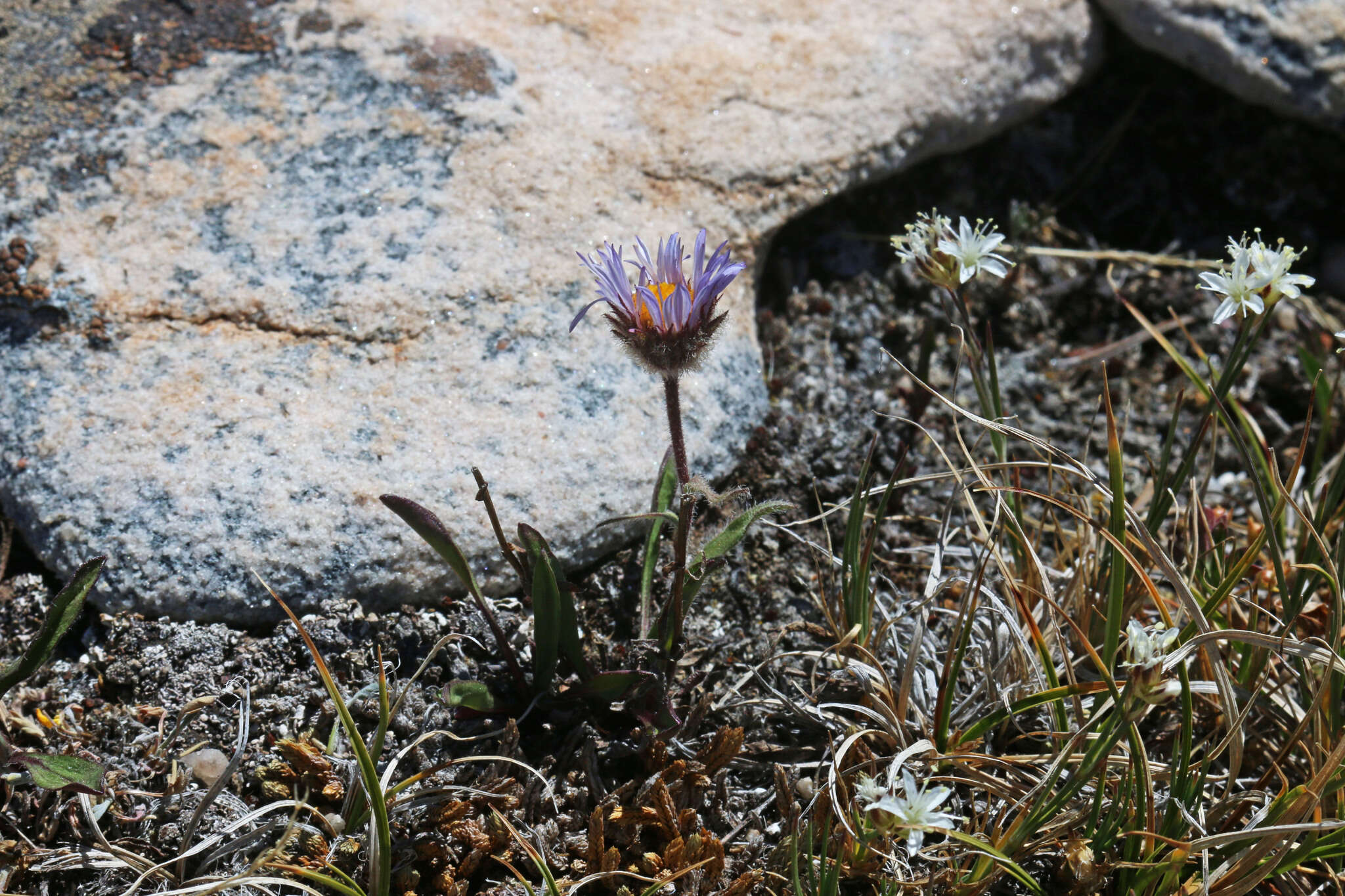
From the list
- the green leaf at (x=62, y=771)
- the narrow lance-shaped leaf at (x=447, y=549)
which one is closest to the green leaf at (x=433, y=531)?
the narrow lance-shaped leaf at (x=447, y=549)

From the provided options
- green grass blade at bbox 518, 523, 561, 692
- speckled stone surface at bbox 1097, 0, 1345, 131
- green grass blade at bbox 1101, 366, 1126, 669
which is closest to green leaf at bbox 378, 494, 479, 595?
green grass blade at bbox 518, 523, 561, 692

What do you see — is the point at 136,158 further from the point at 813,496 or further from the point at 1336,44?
the point at 1336,44

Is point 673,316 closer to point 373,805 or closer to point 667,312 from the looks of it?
point 667,312

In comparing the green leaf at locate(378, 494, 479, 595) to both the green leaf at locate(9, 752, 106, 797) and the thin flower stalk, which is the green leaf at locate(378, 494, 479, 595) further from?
the green leaf at locate(9, 752, 106, 797)

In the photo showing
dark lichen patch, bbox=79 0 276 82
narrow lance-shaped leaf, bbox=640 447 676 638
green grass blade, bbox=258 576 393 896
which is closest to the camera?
green grass blade, bbox=258 576 393 896

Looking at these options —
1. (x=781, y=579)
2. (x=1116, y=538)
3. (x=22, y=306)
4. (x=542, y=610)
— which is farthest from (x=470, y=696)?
(x=22, y=306)

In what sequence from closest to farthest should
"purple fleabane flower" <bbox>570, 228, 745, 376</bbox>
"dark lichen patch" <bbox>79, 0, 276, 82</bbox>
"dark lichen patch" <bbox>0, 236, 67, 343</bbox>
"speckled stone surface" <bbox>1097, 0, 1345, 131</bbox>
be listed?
"purple fleabane flower" <bbox>570, 228, 745, 376</bbox>
"dark lichen patch" <bbox>0, 236, 67, 343</bbox>
"dark lichen patch" <bbox>79, 0, 276, 82</bbox>
"speckled stone surface" <bbox>1097, 0, 1345, 131</bbox>
